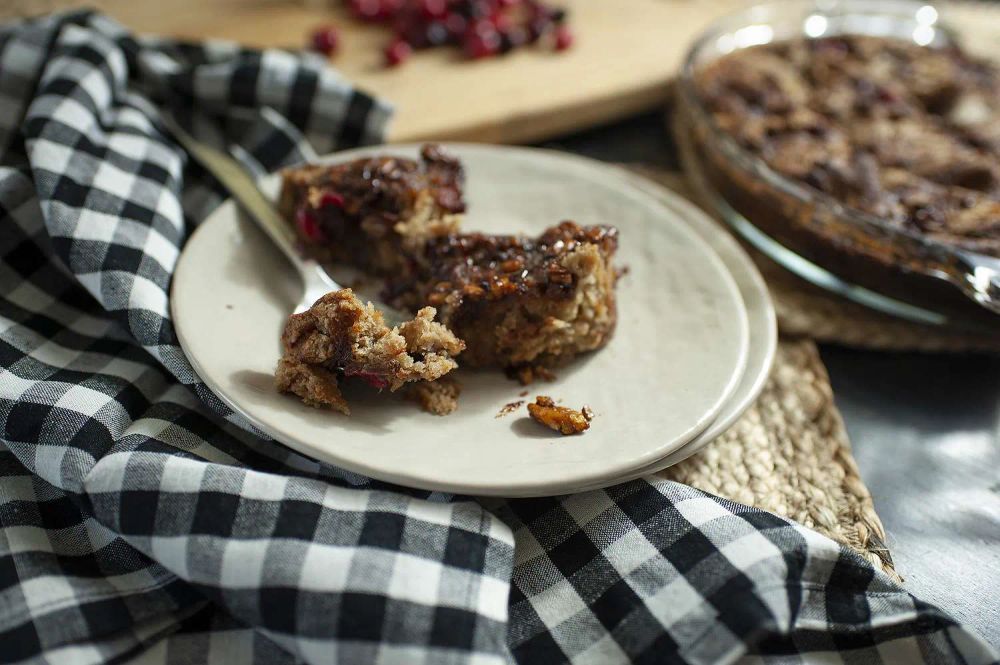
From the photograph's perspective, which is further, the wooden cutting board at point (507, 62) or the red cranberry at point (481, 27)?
the red cranberry at point (481, 27)

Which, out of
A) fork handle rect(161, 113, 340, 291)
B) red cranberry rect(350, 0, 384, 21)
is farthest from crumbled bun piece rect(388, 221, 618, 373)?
red cranberry rect(350, 0, 384, 21)

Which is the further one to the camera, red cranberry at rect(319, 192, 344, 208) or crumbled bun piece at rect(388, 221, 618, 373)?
red cranberry at rect(319, 192, 344, 208)

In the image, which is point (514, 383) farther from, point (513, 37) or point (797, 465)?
point (513, 37)

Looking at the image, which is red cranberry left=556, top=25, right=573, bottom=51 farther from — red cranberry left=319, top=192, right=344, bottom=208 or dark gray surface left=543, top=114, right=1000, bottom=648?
dark gray surface left=543, top=114, right=1000, bottom=648

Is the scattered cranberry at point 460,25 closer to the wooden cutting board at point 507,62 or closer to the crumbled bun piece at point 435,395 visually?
the wooden cutting board at point 507,62

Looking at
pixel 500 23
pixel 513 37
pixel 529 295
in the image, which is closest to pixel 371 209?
pixel 529 295

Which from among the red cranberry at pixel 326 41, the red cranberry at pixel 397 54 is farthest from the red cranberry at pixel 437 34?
the red cranberry at pixel 326 41

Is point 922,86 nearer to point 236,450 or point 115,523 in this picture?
point 236,450
